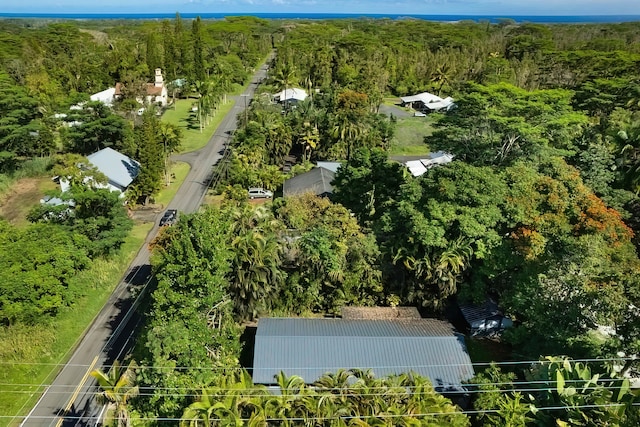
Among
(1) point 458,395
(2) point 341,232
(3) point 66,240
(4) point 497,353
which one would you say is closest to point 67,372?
(3) point 66,240

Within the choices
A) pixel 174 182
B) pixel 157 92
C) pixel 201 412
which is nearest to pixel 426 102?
pixel 157 92

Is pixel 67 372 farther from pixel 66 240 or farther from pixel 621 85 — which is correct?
pixel 621 85

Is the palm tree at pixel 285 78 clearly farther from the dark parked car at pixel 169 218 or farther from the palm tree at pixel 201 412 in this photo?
the palm tree at pixel 201 412

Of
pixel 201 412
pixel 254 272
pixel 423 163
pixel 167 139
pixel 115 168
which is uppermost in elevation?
pixel 167 139

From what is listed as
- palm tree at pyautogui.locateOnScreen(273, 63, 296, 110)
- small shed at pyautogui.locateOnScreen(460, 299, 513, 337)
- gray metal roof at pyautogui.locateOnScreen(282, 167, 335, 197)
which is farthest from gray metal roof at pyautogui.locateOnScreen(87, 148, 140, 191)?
palm tree at pyautogui.locateOnScreen(273, 63, 296, 110)

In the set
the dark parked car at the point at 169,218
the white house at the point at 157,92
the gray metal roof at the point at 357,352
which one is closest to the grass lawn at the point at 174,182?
the dark parked car at the point at 169,218

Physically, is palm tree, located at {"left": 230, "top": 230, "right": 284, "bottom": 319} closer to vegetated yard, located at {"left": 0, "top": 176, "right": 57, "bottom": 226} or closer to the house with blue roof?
the house with blue roof

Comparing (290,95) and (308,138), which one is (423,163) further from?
(290,95)
